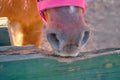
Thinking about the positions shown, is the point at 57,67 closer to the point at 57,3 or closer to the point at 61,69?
the point at 61,69

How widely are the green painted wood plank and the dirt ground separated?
2.01m

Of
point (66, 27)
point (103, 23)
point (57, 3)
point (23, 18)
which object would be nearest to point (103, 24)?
point (103, 23)

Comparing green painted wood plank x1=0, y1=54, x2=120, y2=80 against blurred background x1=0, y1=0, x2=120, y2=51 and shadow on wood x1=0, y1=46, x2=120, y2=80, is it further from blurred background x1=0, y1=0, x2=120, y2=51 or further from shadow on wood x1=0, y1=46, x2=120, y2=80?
blurred background x1=0, y1=0, x2=120, y2=51

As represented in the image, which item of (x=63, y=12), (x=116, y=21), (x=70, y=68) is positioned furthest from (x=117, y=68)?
(x=116, y=21)

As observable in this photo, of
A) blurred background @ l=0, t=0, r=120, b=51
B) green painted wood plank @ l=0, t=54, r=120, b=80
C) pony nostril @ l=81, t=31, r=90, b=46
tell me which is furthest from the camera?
blurred background @ l=0, t=0, r=120, b=51

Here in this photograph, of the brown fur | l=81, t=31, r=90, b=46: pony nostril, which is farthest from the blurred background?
l=81, t=31, r=90, b=46: pony nostril

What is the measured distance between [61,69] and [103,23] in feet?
9.52

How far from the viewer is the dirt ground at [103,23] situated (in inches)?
127

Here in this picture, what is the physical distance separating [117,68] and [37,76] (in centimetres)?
24

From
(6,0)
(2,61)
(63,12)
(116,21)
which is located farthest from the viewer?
(116,21)

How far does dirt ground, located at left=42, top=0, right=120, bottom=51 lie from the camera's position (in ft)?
10.6

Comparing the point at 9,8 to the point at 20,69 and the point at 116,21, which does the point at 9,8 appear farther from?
the point at 116,21

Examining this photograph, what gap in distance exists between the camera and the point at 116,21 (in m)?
3.81

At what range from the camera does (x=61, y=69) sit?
2.91 ft
